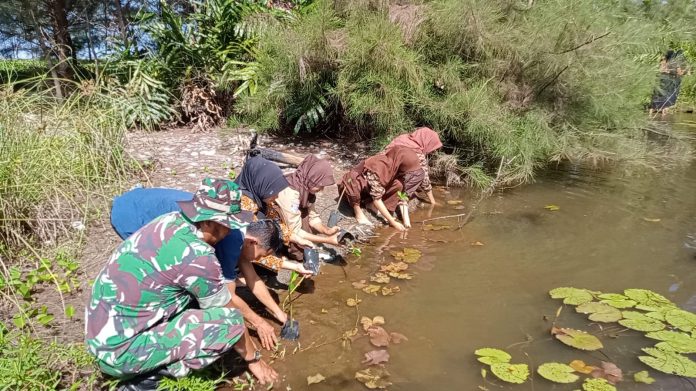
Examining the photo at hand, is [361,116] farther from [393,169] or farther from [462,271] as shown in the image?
[462,271]

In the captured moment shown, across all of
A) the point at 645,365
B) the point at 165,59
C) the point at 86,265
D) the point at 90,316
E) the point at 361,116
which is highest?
the point at 165,59

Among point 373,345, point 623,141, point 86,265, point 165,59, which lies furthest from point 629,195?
point 165,59

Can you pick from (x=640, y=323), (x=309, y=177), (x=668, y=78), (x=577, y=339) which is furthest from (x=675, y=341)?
(x=668, y=78)

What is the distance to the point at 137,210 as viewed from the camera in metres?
2.73

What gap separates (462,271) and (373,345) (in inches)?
55.6

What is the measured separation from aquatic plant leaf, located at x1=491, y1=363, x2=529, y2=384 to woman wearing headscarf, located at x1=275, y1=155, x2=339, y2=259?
169 centimetres

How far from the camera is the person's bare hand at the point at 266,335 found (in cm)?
290

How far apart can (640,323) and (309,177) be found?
2739 millimetres

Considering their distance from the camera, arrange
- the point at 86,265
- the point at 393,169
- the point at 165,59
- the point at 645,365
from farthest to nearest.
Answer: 1. the point at 165,59
2. the point at 393,169
3. the point at 86,265
4. the point at 645,365

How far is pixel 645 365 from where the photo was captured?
2.93 meters

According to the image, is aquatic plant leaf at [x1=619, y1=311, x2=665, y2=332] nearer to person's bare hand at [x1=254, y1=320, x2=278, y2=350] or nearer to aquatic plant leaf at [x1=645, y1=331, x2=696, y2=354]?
aquatic plant leaf at [x1=645, y1=331, x2=696, y2=354]

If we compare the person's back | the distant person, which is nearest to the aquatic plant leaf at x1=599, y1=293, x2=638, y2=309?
the person's back

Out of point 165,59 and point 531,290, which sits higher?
point 165,59

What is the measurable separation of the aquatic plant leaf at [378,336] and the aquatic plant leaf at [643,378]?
5.07 feet
